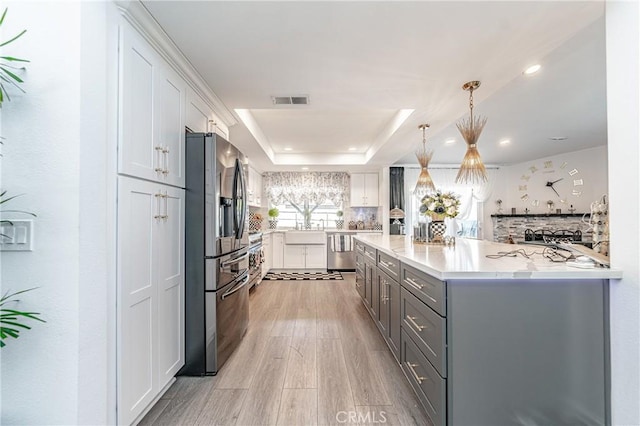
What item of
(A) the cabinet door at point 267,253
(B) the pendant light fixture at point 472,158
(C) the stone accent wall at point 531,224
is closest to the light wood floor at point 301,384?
(B) the pendant light fixture at point 472,158

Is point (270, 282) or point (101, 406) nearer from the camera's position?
point (101, 406)

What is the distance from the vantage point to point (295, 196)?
6.82 m

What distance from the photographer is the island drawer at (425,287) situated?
142 cm

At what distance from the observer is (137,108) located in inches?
61.3

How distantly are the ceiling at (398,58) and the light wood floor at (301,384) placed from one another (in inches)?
90.4

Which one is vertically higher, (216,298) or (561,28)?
(561,28)

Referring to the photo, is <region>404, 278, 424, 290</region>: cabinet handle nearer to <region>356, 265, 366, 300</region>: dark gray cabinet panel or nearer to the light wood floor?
the light wood floor

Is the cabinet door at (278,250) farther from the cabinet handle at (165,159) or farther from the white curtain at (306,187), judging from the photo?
the cabinet handle at (165,159)

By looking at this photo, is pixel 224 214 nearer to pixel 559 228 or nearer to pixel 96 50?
pixel 96 50

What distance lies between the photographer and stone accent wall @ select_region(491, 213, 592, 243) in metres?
5.84

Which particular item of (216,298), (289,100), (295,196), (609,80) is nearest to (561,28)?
(609,80)

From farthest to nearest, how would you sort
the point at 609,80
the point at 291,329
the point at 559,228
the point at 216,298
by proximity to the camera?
1. the point at 559,228
2. the point at 291,329
3. the point at 216,298
4. the point at 609,80

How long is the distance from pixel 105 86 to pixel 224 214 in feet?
3.77

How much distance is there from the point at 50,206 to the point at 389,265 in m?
2.16
